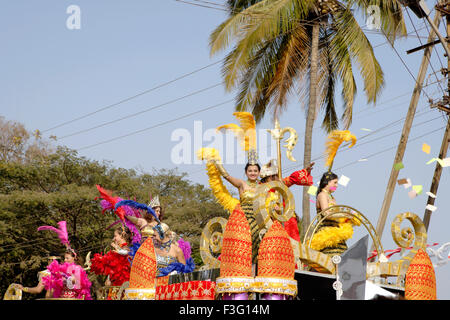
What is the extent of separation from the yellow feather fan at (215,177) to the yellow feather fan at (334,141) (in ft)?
4.35

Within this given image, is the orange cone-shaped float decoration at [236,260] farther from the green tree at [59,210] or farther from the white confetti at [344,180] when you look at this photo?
the green tree at [59,210]

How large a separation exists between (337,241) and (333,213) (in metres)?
0.54

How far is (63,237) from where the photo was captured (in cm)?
959

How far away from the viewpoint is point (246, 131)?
734 cm

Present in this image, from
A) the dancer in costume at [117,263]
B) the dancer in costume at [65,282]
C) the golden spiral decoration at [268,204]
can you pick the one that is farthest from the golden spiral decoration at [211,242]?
the dancer in costume at [65,282]

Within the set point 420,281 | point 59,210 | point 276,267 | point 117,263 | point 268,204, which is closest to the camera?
point 276,267

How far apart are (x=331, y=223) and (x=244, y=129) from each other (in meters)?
1.51

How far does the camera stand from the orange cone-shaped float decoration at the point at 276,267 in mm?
4789

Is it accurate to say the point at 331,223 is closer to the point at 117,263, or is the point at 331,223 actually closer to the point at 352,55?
the point at 117,263

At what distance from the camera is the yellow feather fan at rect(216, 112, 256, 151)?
729 cm

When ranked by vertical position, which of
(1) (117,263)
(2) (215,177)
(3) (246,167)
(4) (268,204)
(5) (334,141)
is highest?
(5) (334,141)

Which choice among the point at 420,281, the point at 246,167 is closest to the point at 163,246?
the point at 246,167

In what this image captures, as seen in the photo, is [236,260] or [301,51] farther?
A: [301,51]

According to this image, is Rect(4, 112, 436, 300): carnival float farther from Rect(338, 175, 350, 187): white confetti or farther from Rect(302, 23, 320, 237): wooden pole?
Rect(302, 23, 320, 237): wooden pole
